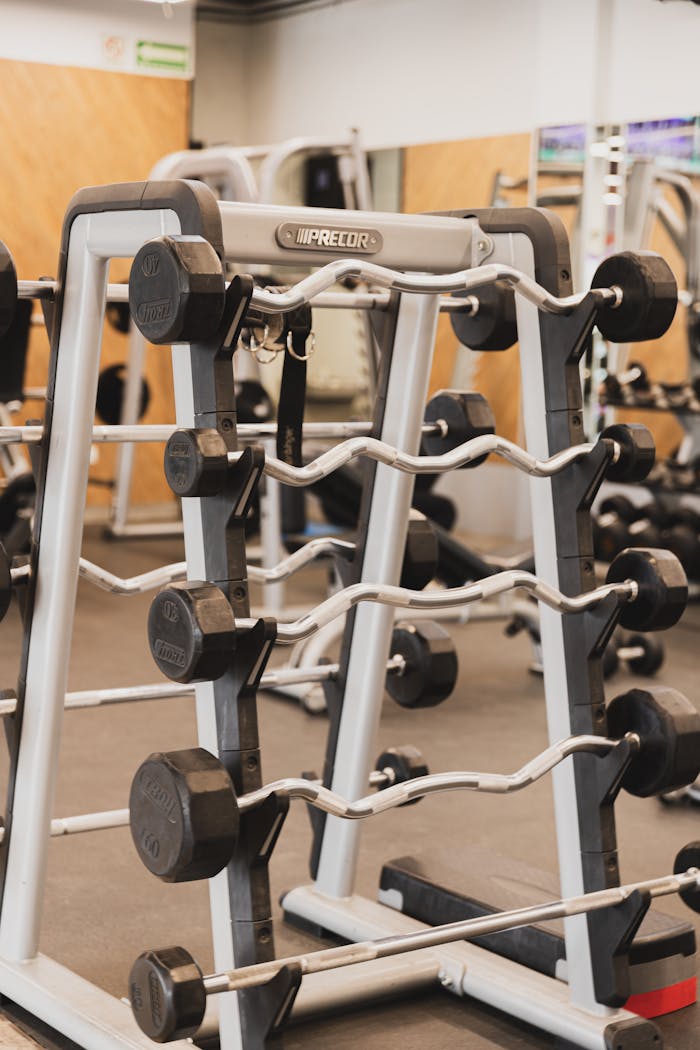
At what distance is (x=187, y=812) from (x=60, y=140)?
5790 millimetres

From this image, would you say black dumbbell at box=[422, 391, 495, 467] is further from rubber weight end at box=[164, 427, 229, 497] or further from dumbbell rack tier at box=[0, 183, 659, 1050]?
rubber weight end at box=[164, 427, 229, 497]

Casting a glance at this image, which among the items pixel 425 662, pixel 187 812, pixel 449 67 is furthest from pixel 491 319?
pixel 449 67

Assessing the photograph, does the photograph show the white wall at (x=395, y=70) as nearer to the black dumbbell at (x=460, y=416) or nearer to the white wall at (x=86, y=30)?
the white wall at (x=86, y=30)

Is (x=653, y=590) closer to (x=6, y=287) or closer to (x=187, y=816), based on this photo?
(x=187, y=816)

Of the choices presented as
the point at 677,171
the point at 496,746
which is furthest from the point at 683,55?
the point at 496,746

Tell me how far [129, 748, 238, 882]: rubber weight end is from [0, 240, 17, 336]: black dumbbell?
0.68m

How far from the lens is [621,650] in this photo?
14.2 ft

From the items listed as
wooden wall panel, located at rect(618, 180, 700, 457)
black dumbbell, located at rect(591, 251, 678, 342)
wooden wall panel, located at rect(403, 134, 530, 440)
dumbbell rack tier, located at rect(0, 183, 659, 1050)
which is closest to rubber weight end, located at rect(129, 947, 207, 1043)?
dumbbell rack tier, located at rect(0, 183, 659, 1050)

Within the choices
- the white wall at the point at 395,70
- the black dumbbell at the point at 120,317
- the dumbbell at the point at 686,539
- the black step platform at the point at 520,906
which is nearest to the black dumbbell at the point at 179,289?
the black step platform at the point at 520,906

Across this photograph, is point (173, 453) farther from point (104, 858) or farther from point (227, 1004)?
point (104, 858)

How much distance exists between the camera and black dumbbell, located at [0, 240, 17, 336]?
1.86 m

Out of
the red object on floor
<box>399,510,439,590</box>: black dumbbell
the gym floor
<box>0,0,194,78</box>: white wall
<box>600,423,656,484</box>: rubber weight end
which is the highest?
<box>0,0,194,78</box>: white wall

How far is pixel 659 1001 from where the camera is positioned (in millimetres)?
2180

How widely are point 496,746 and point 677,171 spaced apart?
3261 millimetres
